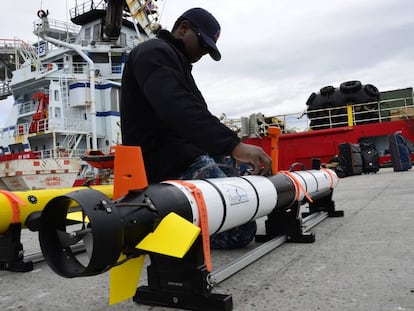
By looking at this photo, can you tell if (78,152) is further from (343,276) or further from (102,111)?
(343,276)

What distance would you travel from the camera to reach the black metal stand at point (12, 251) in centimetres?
293

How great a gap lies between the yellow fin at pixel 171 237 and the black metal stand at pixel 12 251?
1790 millimetres

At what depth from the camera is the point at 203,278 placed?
174 cm

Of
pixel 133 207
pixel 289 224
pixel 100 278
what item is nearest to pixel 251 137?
pixel 289 224

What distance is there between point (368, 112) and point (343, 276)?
11481 millimetres

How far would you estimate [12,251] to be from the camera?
9.75 feet

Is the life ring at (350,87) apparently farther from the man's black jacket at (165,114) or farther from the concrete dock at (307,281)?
the man's black jacket at (165,114)

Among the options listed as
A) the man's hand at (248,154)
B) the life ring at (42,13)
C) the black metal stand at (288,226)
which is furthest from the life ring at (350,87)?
the life ring at (42,13)

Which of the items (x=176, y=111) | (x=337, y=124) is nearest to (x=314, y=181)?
(x=176, y=111)

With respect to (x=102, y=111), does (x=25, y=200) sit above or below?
below

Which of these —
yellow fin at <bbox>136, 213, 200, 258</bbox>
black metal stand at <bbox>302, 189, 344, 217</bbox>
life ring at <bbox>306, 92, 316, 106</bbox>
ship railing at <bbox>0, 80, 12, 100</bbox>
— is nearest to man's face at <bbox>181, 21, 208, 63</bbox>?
yellow fin at <bbox>136, 213, 200, 258</bbox>

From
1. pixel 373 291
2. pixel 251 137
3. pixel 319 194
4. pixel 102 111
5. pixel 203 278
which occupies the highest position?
pixel 102 111

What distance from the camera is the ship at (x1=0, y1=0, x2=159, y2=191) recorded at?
1853cm

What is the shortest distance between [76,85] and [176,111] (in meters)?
18.5
